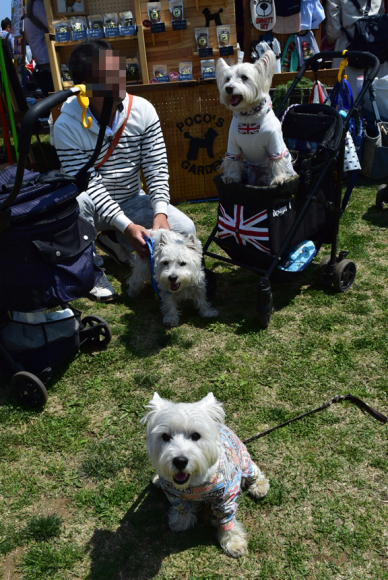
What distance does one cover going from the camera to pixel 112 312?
4.11 m

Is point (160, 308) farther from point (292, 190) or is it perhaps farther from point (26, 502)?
point (26, 502)

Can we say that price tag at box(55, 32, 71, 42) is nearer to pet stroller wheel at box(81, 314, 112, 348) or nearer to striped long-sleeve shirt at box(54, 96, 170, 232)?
striped long-sleeve shirt at box(54, 96, 170, 232)

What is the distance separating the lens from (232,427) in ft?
9.08

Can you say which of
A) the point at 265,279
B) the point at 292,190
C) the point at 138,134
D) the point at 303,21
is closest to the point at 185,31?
the point at 303,21

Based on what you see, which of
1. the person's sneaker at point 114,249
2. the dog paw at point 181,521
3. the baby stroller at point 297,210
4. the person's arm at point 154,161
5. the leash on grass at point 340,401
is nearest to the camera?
the dog paw at point 181,521

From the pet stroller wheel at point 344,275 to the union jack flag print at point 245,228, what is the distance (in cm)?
78

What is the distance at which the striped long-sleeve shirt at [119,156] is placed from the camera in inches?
155

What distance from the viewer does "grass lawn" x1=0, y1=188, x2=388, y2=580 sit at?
6.89ft

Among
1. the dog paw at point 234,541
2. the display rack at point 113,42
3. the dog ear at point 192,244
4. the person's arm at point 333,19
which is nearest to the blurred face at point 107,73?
the dog ear at point 192,244

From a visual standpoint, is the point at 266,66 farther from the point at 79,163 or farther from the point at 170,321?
the point at 170,321

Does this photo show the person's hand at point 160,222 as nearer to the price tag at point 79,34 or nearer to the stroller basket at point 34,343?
the stroller basket at point 34,343

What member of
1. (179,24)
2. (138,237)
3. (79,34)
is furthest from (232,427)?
(179,24)

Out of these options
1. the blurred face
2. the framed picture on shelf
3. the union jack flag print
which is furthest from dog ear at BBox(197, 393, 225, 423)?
the framed picture on shelf

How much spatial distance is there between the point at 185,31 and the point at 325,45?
3387 millimetres
